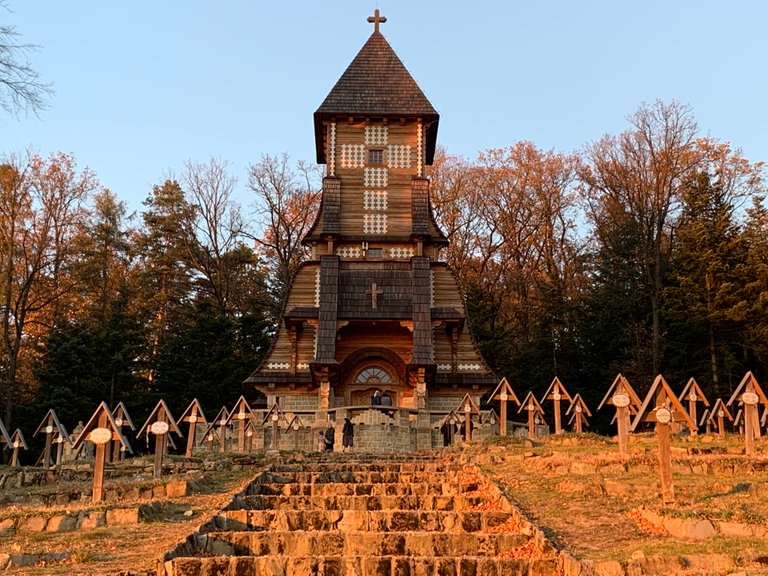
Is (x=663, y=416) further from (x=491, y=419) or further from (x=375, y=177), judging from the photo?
(x=375, y=177)

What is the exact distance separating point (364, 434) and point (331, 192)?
1270cm

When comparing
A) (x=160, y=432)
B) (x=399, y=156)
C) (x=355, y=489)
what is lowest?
(x=355, y=489)

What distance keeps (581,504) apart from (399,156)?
2523 cm

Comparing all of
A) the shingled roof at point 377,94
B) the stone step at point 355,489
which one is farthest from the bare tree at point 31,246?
the stone step at point 355,489

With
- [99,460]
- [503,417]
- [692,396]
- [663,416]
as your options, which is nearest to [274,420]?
[503,417]

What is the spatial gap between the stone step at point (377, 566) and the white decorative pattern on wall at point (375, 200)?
27.0 metres

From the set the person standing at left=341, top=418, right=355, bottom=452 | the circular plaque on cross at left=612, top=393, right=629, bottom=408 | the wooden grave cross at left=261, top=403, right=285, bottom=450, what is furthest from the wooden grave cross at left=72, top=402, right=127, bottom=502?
the person standing at left=341, top=418, right=355, bottom=452

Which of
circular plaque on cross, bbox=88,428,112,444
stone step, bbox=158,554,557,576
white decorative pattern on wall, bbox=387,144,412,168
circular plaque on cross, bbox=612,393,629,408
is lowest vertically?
stone step, bbox=158,554,557,576

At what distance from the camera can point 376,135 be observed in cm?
3544

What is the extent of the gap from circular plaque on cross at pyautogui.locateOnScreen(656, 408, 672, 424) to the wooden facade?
18.8 metres

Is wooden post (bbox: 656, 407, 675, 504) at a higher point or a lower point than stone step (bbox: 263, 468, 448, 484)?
higher

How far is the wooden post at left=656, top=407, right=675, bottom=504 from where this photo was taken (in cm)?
1080

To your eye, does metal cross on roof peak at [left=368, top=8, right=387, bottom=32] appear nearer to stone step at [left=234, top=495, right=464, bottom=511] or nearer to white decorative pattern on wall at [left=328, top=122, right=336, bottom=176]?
white decorative pattern on wall at [left=328, top=122, right=336, bottom=176]

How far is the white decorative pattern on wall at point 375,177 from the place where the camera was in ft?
114
